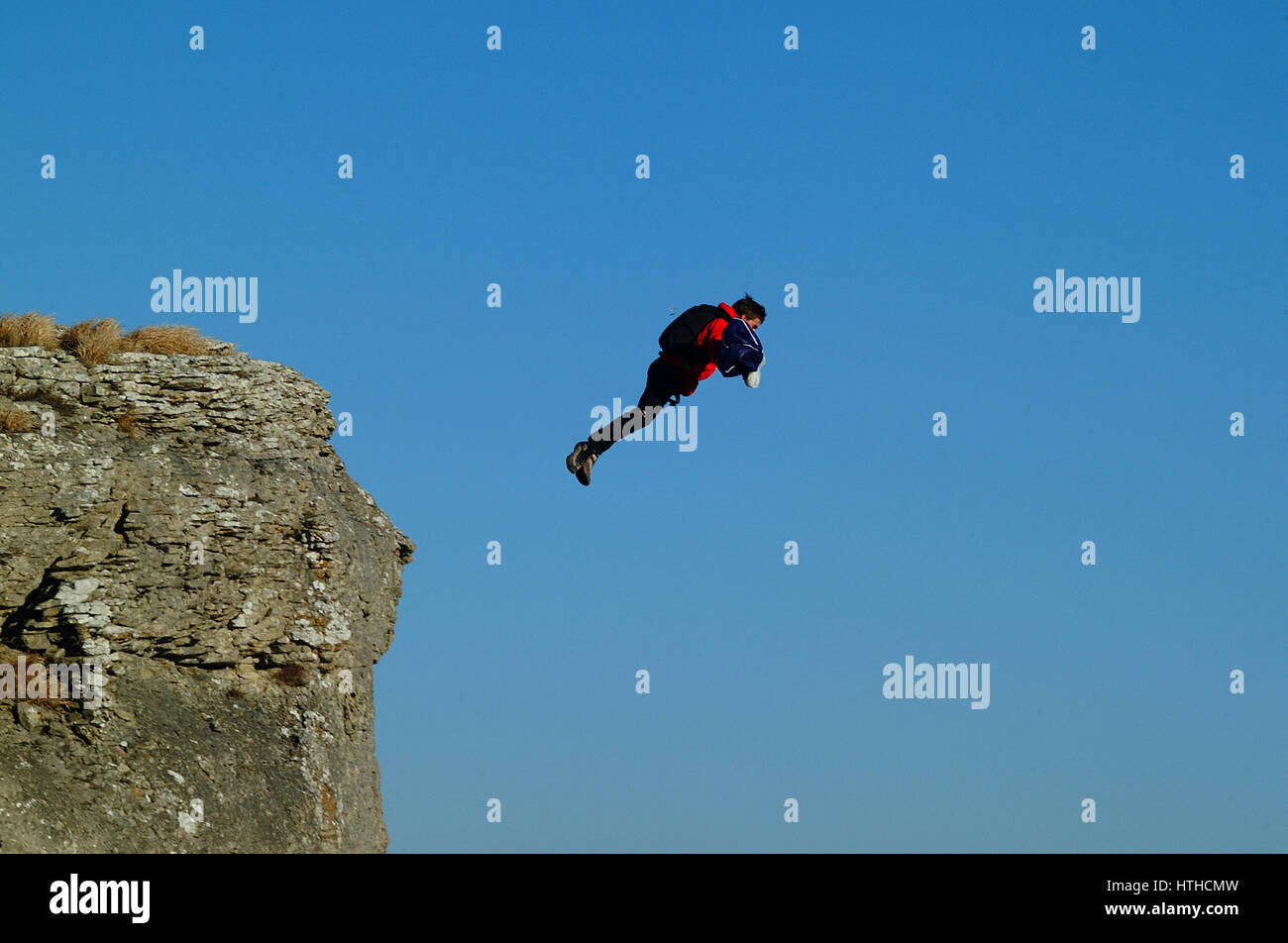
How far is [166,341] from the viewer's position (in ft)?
64.5

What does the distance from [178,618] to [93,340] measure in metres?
3.68

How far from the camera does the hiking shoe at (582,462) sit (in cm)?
2134

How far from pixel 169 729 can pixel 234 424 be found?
12.5 feet

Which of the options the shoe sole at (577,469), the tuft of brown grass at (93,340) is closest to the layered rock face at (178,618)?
the tuft of brown grass at (93,340)

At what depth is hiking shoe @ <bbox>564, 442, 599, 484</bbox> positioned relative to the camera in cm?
2134

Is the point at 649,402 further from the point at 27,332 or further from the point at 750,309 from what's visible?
the point at 27,332

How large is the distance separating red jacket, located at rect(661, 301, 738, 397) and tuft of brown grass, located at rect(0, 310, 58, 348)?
7.45 meters

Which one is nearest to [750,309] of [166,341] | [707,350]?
[707,350]

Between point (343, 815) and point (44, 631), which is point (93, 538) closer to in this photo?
point (44, 631)

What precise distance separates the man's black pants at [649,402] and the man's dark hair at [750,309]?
1.01 m

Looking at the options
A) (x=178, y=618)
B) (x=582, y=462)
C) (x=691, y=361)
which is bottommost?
(x=178, y=618)

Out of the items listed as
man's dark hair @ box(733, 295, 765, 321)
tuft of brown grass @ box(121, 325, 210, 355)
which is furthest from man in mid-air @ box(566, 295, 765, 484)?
tuft of brown grass @ box(121, 325, 210, 355)

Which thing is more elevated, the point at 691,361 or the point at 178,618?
the point at 691,361
